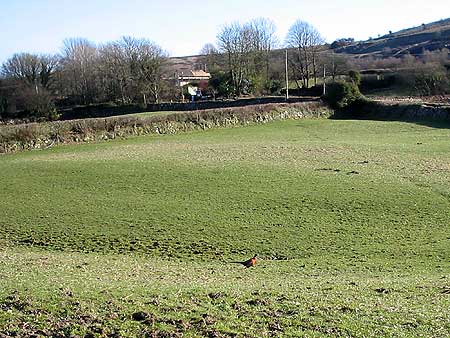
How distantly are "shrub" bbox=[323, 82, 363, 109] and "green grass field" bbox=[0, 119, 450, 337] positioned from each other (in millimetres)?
23844

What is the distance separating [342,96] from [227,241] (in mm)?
47144

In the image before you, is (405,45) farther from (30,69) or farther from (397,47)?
(30,69)

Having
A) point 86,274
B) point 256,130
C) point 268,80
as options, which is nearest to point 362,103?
point 256,130


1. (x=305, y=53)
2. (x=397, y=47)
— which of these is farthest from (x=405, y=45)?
(x=305, y=53)

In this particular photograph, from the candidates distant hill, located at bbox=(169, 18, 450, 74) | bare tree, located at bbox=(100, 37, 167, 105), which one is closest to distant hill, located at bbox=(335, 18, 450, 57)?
distant hill, located at bbox=(169, 18, 450, 74)

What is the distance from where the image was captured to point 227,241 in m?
18.6

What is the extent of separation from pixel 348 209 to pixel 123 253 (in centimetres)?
915

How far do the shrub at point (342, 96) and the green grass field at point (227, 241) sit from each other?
23.8 meters

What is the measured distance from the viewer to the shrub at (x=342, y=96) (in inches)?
2451

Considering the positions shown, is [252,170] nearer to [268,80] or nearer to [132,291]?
[132,291]

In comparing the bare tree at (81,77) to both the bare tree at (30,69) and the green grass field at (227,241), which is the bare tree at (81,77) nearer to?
the bare tree at (30,69)

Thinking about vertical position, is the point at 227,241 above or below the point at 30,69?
below

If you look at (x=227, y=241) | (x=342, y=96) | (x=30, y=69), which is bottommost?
(x=227, y=241)

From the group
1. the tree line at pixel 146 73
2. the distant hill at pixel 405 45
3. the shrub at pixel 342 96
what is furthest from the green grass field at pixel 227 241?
the distant hill at pixel 405 45
